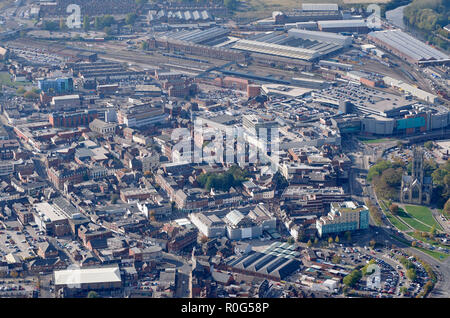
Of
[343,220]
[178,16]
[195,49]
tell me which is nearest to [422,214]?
[343,220]

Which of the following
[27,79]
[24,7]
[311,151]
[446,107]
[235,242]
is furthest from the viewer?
[24,7]

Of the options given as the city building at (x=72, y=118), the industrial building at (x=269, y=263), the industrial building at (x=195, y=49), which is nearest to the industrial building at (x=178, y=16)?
the industrial building at (x=195, y=49)

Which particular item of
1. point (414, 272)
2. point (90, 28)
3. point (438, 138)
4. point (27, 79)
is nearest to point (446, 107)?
point (438, 138)

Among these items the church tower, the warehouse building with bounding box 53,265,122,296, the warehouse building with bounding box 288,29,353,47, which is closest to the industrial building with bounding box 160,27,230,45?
the warehouse building with bounding box 288,29,353,47

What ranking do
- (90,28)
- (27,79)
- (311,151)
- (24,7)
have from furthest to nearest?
(24,7), (90,28), (27,79), (311,151)

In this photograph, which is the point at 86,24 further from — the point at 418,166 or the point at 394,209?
the point at 394,209

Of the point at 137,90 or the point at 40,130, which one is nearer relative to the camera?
the point at 40,130

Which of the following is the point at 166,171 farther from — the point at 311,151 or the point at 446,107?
the point at 446,107
